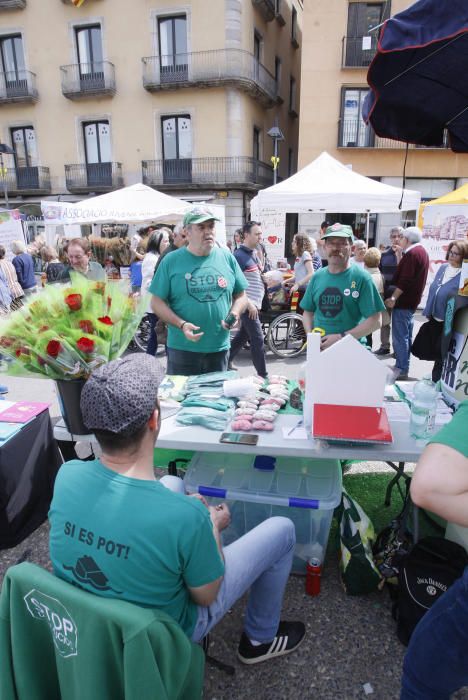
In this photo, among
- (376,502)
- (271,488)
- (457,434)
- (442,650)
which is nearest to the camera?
(457,434)

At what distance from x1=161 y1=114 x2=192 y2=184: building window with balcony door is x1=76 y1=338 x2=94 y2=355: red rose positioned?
59.7 ft

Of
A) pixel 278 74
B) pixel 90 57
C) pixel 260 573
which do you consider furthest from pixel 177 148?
pixel 260 573

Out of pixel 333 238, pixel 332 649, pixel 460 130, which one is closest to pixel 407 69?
pixel 460 130

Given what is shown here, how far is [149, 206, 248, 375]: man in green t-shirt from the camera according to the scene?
2961 mm

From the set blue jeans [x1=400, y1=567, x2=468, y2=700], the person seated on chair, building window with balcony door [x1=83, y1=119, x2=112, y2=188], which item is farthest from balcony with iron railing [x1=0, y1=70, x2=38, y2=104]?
blue jeans [x1=400, y1=567, x2=468, y2=700]

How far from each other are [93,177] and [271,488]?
20.4m

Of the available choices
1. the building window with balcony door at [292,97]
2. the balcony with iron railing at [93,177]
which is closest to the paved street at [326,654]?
the balcony with iron railing at [93,177]

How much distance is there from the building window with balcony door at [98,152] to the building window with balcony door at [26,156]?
2.61 metres

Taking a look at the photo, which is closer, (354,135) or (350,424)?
(350,424)

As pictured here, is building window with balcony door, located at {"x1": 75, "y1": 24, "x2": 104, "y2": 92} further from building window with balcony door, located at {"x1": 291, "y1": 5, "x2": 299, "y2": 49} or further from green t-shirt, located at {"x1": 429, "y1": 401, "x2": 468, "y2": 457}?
green t-shirt, located at {"x1": 429, "y1": 401, "x2": 468, "y2": 457}

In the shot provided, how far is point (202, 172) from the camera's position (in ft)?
60.2

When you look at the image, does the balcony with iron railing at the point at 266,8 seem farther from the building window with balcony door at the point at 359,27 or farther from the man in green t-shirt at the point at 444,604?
the man in green t-shirt at the point at 444,604

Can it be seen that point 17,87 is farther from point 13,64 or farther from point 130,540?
point 130,540

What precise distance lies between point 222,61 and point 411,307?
53.9 feet
